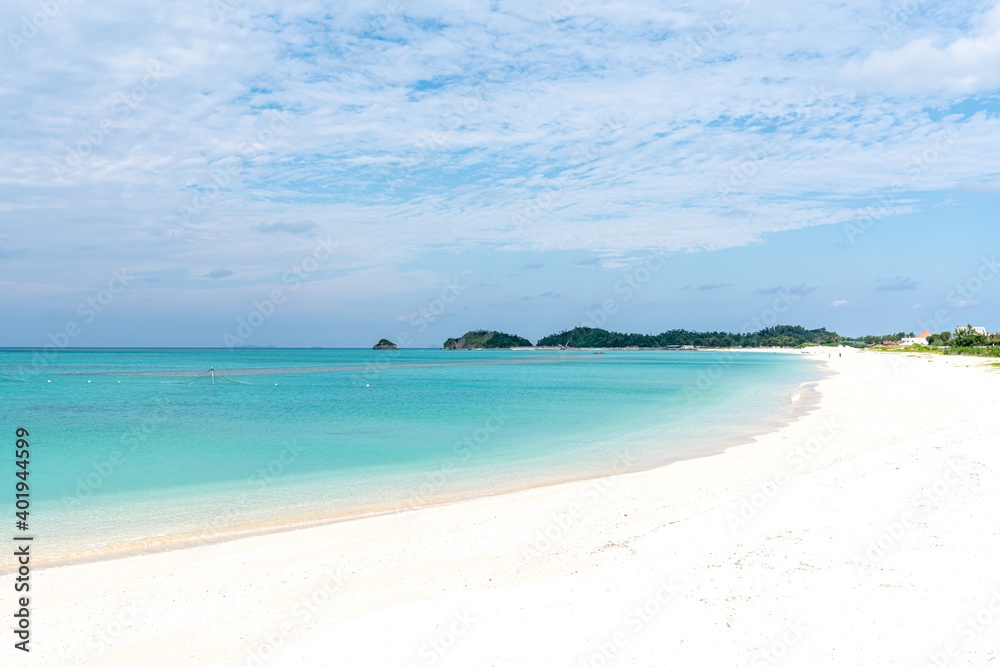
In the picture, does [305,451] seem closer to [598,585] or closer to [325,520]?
[325,520]

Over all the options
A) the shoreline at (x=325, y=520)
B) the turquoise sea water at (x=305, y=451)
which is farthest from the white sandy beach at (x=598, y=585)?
the turquoise sea water at (x=305, y=451)

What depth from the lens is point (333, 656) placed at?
561cm

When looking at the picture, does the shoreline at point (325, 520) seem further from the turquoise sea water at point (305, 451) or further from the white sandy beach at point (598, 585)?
the white sandy beach at point (598, 585)

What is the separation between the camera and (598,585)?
678cm

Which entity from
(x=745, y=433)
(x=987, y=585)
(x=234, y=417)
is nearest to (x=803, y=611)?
(x=987, y=585)

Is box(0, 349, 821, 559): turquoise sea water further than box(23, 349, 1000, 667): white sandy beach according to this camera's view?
Yes

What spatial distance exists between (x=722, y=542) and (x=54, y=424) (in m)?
32.2

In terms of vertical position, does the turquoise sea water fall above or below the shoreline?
below

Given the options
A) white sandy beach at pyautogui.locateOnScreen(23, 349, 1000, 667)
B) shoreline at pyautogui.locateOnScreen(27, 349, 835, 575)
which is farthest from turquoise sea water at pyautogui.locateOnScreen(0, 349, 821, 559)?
white sandy beach at pyautogui.locateOnScreen(23, 349, 1000, 667)

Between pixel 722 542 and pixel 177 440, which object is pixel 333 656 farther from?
pixel 177 440

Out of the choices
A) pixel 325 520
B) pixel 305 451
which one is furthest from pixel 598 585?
pixel 305 451

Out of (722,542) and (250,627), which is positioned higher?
(722,542)

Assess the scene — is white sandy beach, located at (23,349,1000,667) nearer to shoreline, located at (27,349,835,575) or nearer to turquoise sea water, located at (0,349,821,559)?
shoreline, located at (27,349,835,575)

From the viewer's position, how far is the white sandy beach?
5.45m
